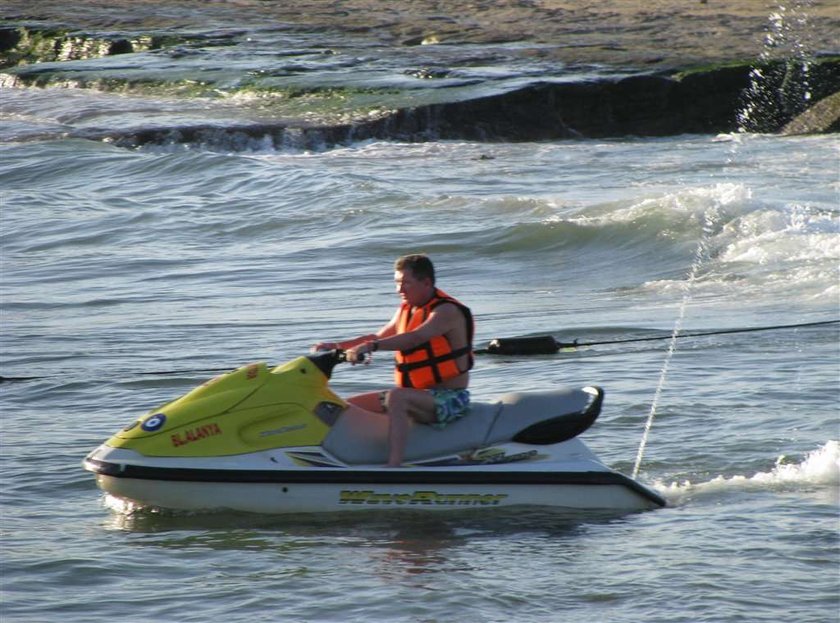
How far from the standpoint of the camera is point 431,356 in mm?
7582

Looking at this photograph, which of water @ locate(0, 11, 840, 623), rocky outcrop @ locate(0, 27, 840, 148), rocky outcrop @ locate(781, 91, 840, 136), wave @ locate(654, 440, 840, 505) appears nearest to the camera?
water @ locate(0, 11, 840, 623)

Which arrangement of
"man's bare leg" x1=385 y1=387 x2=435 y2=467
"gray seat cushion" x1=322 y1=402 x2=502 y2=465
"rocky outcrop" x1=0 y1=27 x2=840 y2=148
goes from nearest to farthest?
"man's bare leg" x1=385 y1=387 x2=435 y2=467, "gray seat cushion" x1=322 y1=402 x2=502 y2=465, "rocky outcrop" x1=0 y1=27 x2=840 y2=148

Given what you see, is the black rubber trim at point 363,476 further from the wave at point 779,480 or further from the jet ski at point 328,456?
the wave at point 779,480

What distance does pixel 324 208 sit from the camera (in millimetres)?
18422

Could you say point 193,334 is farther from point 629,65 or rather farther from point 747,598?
point 629,65

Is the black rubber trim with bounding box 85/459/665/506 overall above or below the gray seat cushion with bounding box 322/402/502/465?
below

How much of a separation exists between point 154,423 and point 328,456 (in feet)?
2.91

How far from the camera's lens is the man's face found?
24.7ft

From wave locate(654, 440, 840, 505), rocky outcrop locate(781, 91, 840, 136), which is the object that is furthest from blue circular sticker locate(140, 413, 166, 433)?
rocky outcrop locate(781, 91, 840, 136)

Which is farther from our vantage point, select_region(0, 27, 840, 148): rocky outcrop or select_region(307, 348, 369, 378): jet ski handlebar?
select_region(0, 27, 840, 148): rocky outcrop

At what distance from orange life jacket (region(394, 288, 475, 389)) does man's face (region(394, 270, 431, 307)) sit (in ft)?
0.20

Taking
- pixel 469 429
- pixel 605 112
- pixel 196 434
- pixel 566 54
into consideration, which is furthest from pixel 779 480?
pixel 566 54

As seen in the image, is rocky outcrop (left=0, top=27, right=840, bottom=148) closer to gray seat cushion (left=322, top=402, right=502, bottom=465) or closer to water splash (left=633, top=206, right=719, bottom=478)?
water splash (left=633, top=206, right=719, bottom=478)

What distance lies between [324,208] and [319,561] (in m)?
11.6
